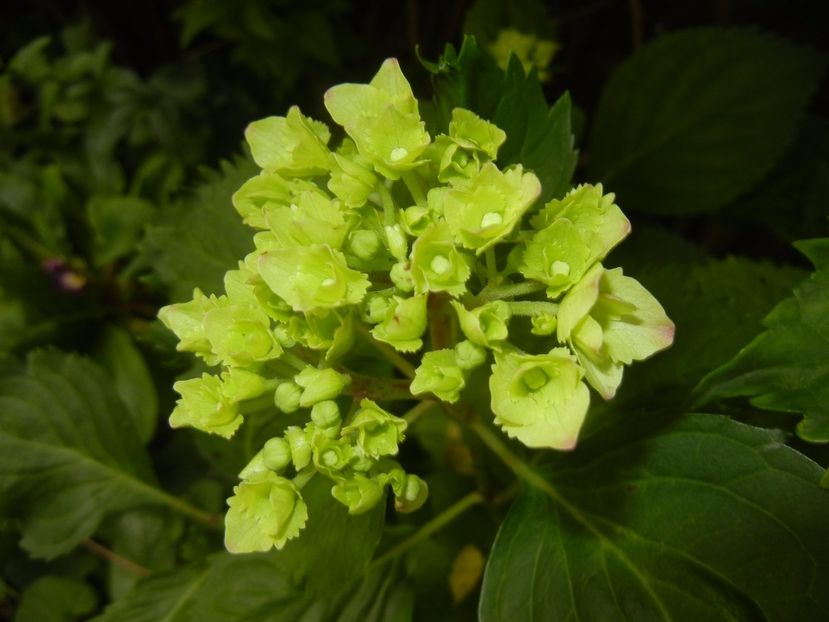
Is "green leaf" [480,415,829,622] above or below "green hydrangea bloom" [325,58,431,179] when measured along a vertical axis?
below

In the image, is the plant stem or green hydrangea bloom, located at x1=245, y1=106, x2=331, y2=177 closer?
green hydrangea bloom, located at x1=245, y1=106, x2=331, y2=177

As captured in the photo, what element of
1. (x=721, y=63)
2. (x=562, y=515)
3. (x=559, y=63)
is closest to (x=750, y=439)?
(x=562, y=515)

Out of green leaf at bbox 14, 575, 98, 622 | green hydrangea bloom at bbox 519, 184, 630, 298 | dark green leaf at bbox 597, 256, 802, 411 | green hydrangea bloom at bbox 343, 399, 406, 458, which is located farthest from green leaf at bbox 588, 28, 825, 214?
green leaf at bbox 14, 575, 98, 622

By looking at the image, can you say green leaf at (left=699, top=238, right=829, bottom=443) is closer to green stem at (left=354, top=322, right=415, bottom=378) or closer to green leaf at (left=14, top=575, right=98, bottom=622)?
green stem at (left=354, top=322, right=415, bottom=378)

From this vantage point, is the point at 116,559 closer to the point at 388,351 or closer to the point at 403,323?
the point at 388,351

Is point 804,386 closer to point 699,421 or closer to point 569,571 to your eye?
point 699,421

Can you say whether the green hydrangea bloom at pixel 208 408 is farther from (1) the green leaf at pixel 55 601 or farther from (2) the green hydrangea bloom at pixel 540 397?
(1) the green leaf at pixel 55 601

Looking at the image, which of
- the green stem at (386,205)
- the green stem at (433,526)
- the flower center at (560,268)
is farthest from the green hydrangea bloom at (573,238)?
the green stem at (433,526)
